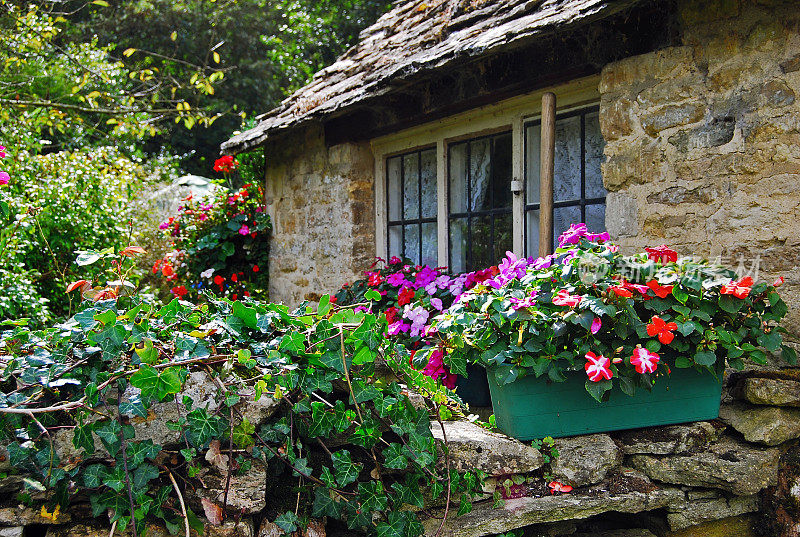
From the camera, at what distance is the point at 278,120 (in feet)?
17.5

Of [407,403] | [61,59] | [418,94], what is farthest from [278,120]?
[61,59]

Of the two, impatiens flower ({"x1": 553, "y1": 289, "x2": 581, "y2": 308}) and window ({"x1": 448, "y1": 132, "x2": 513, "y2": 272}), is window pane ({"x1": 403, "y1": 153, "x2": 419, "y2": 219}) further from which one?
impatiens flower ({"x1": 553, "y1": 289, "x2": 581, "y2": 308})

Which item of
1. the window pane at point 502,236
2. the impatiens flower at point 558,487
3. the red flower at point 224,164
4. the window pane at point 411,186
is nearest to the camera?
the impatiens flower at point 558,487

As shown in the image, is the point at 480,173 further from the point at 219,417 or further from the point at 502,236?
the point at 219,417

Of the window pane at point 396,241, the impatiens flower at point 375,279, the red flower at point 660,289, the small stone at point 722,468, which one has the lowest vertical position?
the small stone at point 722,468

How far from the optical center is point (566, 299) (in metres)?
2.31

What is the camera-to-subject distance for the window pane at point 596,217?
3.42 metres

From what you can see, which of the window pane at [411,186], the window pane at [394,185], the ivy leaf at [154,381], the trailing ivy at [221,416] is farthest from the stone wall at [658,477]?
the window pane at [394,185]

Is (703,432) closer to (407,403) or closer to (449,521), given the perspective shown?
(449,521)

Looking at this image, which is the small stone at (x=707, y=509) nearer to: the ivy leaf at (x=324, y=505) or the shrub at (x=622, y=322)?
the shrub at (x=622, y=322)

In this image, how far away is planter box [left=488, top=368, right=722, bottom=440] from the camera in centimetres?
251

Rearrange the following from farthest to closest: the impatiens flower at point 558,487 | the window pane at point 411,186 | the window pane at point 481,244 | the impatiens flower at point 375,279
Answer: the window pane at point 411,186 → the impatiens flower at point 375,279 → the window pane at point 481,244 → the impatiens flower at point 558,487

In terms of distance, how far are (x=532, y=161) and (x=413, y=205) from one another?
1.22 metres

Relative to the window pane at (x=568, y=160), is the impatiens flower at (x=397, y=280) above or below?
below
